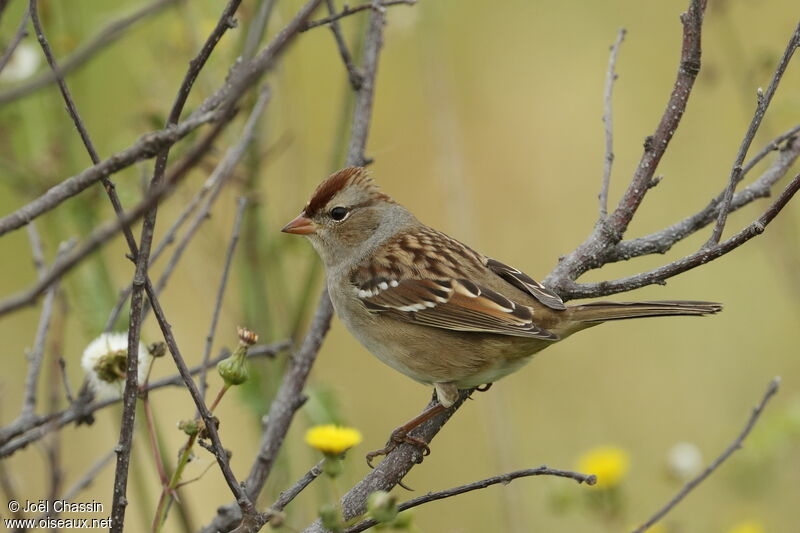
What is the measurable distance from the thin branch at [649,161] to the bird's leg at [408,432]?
19.9 inches

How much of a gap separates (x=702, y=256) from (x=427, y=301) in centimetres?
121

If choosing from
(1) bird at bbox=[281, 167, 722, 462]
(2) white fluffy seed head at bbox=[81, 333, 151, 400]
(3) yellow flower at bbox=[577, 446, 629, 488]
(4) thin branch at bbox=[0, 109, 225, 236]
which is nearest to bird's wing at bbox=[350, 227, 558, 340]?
(1) bird at bbox=[281, 167, 722, 462]

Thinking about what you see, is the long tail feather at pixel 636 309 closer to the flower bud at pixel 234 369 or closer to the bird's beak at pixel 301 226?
the bird's beak at pixel 301 226

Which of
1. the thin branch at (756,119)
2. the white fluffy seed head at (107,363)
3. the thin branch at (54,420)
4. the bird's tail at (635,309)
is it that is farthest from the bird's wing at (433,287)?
the white fluffy seed head at (107,363)

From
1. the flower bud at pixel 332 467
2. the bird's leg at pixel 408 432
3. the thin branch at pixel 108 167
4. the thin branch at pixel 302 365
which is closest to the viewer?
the thin branch at pixel 108 167

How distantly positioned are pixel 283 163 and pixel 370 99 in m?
3.05

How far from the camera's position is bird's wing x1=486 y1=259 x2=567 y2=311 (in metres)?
2.68

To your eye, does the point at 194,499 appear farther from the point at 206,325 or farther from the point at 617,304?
the point at 617,304

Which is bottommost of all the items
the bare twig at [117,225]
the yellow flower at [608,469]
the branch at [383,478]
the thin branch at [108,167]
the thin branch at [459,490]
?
the thin branch at [459,490]

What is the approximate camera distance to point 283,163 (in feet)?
19.5

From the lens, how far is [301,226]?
337 centimetres

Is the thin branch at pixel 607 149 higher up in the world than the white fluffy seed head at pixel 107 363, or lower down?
higher up

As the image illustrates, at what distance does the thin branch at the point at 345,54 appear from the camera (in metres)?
2.82

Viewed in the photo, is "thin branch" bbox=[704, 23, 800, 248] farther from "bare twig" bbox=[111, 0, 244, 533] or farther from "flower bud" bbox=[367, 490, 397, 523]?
"bare twig" bbox=[111, 0, 244, 533]
